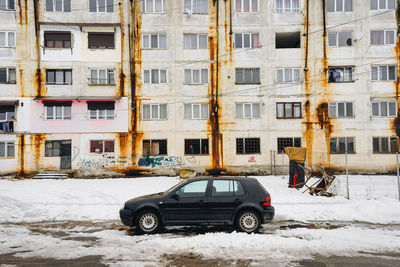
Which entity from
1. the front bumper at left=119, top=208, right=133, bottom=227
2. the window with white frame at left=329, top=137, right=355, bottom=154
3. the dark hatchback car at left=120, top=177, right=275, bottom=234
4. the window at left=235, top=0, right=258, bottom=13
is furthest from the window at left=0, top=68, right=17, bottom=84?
the window with white frame at left=329, top=137, right=355, bottom=154

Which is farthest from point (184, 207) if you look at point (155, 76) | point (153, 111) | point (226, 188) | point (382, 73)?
point (382, 73)

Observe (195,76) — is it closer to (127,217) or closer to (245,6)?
(245,6)

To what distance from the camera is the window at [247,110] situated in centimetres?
2369

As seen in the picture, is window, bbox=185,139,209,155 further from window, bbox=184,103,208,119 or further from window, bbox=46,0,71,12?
window, bbox=46,0,71,12

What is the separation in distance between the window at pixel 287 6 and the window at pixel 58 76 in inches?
697

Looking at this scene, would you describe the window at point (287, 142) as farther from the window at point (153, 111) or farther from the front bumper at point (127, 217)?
the front bumper at point (127, 217)

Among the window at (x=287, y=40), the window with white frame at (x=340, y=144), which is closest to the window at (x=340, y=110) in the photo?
the window with white frame at (x=340, y=144)

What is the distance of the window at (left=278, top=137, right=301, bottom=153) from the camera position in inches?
922

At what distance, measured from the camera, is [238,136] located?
23.4 m

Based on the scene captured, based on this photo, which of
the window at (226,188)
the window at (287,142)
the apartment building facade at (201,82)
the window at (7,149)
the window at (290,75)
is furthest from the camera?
the window at (290,75)

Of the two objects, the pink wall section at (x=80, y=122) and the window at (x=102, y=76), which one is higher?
the window at (x=102, y=76)

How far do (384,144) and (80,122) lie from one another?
24.2m

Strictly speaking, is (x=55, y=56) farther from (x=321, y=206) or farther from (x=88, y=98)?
(x=321, y=206)

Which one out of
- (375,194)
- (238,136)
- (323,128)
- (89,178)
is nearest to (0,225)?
(89,178)
